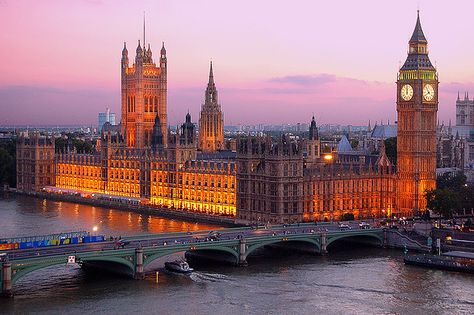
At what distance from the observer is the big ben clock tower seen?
110 meters

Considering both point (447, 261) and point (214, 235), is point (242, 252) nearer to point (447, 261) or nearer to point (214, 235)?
point (214, 235)

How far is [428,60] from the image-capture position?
112 meters

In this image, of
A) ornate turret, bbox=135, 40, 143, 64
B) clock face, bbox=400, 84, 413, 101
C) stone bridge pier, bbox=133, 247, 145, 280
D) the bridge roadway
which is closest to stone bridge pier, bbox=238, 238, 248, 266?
the bridge roadway

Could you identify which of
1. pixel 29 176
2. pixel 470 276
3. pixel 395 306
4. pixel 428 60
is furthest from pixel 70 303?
pixel 29 176

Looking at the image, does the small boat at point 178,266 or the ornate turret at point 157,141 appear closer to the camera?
the small boat at point 178,266

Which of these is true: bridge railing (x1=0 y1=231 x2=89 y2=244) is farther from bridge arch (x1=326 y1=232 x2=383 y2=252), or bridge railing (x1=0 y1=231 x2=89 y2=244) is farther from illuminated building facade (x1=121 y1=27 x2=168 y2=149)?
illuminated building facade (x1=121 y1=27 x2=168 y2=149)

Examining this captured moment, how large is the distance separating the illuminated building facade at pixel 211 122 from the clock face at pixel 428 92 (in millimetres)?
52811

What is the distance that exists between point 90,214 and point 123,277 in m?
48.3

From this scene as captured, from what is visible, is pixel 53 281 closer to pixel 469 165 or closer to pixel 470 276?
pixel 470 276

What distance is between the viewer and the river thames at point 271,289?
64562 millimetres

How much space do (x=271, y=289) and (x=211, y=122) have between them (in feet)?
286

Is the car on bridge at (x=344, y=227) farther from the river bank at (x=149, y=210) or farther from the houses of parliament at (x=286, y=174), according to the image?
the river bank at (x=149, y=210)

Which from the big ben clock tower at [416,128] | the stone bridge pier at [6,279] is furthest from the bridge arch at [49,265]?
the big ben clock tower at [416,128]

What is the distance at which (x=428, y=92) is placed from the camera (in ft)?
362
